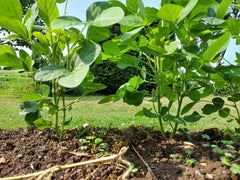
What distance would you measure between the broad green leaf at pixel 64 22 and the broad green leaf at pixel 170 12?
0.38 metres

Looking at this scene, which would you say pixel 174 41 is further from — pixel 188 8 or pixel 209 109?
Answer: pixel 209 109

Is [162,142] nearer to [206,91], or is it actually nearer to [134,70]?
[206,91]

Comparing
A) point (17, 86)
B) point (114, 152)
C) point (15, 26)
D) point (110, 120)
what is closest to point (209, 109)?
point (114, 152)

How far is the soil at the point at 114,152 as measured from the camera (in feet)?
2.97

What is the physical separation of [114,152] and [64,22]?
2.38 ft

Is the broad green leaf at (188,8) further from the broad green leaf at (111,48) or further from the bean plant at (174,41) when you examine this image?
the broad green leaf at (111,48)

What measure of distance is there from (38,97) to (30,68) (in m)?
0.20

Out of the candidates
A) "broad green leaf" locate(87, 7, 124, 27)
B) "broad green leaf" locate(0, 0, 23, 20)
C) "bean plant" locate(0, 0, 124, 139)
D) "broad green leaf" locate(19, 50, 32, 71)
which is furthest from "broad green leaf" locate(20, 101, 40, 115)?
"broad green leaf" locate(87, 7, 124, 27)

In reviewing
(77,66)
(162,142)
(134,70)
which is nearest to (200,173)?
(162,142)

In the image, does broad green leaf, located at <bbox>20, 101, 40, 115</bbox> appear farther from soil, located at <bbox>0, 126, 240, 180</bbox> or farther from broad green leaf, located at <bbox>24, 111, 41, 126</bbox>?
soil, located at <bbox>0, 126, 240, 180</bbox>

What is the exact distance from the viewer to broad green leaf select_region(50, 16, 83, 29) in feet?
2.59

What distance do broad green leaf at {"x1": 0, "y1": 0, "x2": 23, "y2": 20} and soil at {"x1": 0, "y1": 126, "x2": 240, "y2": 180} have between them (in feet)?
2.50

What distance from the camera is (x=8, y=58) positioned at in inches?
42.0

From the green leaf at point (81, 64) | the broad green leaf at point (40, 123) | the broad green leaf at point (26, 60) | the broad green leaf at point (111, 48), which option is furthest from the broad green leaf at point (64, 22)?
the broad green leaf at point (40, 123)
